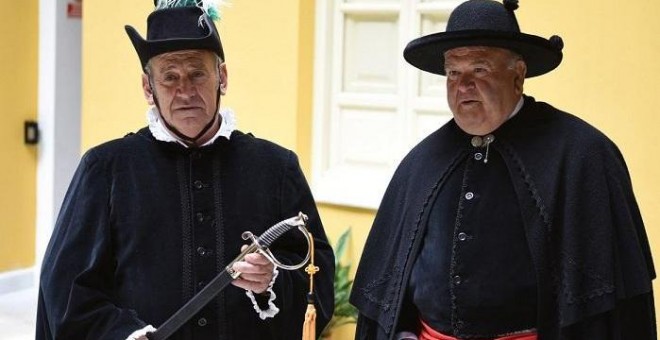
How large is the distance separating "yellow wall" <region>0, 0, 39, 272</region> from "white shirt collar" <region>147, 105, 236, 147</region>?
492cm

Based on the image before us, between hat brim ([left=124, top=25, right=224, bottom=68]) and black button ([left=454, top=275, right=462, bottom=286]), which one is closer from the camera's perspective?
black button ([left=454, top=275, right=462, bottom=286])

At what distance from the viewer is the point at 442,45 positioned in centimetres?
302

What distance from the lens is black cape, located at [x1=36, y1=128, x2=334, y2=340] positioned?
3.11 m

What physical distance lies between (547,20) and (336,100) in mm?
1487

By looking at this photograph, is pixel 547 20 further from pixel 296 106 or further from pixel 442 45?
pixel 442 45

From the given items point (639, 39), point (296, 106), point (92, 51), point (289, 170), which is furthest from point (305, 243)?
point (92, 51)

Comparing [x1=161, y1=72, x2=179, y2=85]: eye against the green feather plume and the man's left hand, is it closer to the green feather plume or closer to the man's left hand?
the green feather plume

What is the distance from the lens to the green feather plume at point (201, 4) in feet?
10.6

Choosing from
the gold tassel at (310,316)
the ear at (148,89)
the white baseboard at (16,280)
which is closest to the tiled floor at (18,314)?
the white baseboard at (16,280)

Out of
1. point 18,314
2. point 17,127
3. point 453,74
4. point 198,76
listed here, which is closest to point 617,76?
point 453,74

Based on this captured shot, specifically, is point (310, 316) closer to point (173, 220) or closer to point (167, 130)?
point (173, 220)

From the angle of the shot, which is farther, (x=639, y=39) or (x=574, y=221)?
(x=639, y=39)

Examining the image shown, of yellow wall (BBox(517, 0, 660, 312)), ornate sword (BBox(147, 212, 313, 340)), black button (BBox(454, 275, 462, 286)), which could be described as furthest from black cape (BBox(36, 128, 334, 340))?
yellow wall (BBox(517, 0, 660, 312))

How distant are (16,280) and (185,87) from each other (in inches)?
Answer: 214
